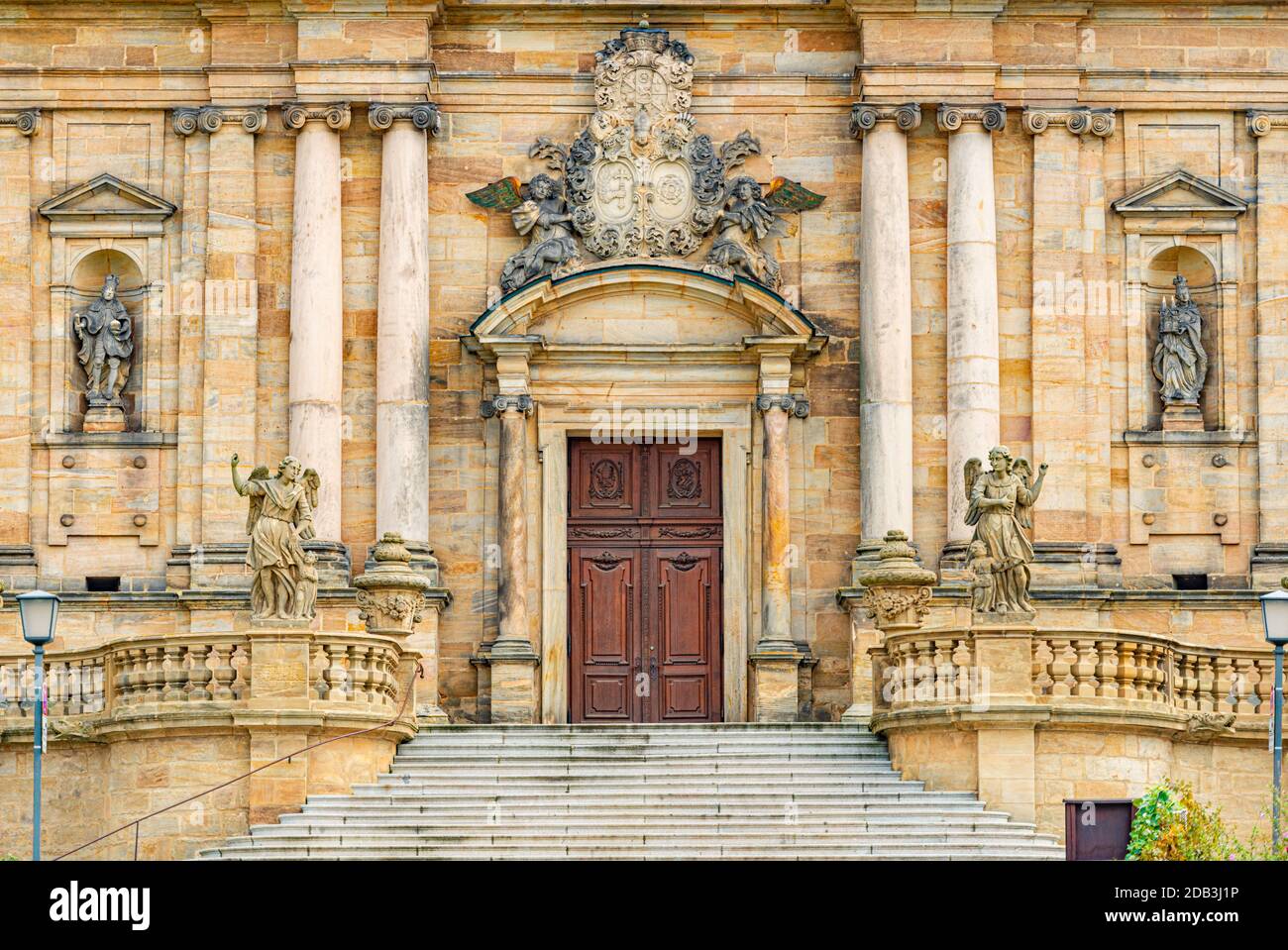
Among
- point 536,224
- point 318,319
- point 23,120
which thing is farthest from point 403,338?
point 23,120

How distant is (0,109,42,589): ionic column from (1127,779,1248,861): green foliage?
13.9m

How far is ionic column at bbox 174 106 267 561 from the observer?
103ft

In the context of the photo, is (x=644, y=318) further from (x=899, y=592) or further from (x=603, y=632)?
(x=899, y=592)

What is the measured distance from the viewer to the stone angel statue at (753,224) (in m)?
31.9

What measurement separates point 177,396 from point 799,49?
803 centimetres

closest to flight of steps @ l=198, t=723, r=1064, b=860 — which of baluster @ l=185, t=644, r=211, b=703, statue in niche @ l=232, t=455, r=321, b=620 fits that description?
baluster @ l=185, t=644, r=211, b=703

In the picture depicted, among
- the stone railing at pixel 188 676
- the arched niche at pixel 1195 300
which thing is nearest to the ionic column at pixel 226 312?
the stone railing at pixel 188 676

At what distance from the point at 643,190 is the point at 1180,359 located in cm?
628

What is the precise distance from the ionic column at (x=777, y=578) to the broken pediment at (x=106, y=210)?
279 inches

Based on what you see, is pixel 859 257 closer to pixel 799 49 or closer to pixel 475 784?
pixel 799 49

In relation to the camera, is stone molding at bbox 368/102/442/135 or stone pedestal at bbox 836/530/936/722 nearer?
stone pedestal at bbox 836/530/936/722

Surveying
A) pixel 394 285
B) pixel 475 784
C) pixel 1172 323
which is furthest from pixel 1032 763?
pixel 394 285

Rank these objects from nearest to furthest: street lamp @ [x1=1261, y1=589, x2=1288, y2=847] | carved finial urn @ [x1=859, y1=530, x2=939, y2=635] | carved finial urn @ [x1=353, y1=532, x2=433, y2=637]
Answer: street lamp @ [x1=1261, y1=589, x2=1288, y2=847] < carved finial urn @ [x1=859, y1=530, x2=939, y2=635] < carved finial urn @ [x1=353, y1=532, x2=433, y2=637]

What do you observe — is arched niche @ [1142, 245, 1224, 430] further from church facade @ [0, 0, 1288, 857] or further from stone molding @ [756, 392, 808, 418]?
stone molding @ [756, 392, 808, 418]
